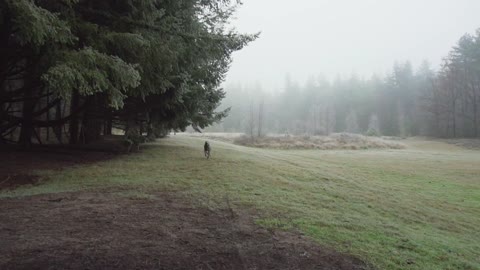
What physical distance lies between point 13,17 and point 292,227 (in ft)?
17.2

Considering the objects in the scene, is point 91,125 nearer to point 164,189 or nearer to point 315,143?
point 164,189

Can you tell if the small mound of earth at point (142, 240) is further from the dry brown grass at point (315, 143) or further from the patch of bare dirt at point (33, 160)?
the dry brown grass at point (315, 143)

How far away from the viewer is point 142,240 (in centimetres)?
420

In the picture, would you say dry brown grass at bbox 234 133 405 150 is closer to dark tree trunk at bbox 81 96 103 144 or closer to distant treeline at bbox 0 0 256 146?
dark tree trunk at bbox 81 96 103 144

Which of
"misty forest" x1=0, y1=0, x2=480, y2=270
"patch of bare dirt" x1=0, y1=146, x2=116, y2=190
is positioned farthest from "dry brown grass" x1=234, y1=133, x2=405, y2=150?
"patch of bare dirt" x1=0, y1=146, x2=116, y2=190

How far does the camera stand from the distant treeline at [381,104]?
4422 cm

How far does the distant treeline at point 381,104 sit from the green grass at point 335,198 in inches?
1049

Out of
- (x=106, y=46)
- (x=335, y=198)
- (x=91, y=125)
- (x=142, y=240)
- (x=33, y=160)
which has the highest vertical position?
(x=106, y=46)

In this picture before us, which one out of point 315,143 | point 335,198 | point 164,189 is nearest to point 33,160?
point 164,189

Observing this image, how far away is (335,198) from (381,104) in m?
58.0

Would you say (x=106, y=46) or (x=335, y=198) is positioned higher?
→ (x=106, y=46)

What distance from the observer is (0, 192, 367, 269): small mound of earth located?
3578 mm

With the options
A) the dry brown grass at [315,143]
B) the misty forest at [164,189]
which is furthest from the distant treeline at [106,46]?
the dry brown grass at [315,143]

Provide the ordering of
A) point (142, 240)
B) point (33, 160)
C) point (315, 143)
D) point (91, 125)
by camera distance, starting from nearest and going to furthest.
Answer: point (142, 240), point (33, 160), point (91, 125), point (315, 143)
